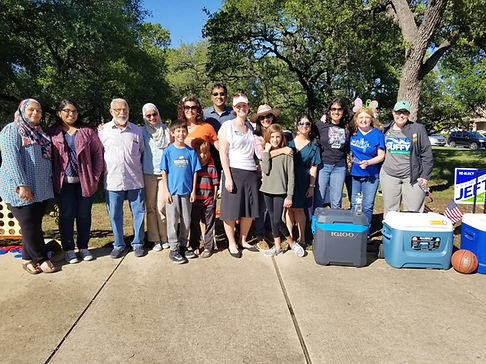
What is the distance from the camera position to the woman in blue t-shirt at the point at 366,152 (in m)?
4.37

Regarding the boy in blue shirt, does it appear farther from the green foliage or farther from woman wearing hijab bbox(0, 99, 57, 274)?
the green foliage

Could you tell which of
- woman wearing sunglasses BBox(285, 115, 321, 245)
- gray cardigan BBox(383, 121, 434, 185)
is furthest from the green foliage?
gray cardigan BBox(383, 121, 434, 185)

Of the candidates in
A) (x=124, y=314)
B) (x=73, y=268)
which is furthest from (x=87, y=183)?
(x=124, y=314)

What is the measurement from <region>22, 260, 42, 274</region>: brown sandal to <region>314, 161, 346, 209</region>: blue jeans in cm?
347

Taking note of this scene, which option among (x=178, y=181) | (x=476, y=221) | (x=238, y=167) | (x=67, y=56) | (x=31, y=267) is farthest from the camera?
(x=67, y=56)

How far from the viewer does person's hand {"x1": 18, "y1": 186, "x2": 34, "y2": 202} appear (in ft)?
11.3

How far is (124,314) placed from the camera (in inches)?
118

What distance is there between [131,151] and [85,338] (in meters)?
2.05

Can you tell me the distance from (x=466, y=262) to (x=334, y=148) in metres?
1.97

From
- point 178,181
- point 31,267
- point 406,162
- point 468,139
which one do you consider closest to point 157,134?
point 178,181

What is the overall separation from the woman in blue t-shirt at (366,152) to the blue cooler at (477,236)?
3.62ft

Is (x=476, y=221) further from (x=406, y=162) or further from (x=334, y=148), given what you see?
(x=334, y=148)

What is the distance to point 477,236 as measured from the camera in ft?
12.6

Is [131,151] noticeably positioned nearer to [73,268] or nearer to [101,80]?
[73,268]
